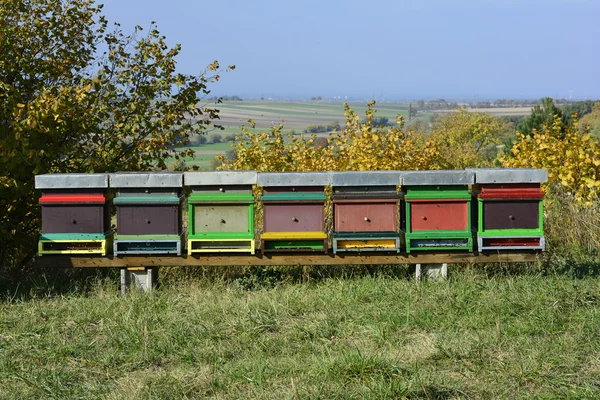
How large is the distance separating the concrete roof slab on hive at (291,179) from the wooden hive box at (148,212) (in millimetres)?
849

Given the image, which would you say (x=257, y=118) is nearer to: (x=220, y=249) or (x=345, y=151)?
(x=345, y=151)

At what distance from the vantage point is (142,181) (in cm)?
741

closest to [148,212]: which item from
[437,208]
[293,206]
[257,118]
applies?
[293,206]

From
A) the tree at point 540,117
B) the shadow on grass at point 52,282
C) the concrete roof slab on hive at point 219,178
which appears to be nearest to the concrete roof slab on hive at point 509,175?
the concrete roof slab on hive at point 219,178

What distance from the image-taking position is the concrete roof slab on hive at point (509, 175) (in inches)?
294

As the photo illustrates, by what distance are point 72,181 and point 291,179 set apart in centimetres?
219

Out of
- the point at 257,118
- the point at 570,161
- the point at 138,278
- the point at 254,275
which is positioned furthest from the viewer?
the point at 257,118

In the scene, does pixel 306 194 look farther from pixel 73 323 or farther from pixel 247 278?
pixel 73 323

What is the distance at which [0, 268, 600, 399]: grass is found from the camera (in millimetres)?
5043

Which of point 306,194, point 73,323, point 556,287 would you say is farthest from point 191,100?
point 556,287

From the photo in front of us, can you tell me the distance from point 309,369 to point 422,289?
243 centimetres

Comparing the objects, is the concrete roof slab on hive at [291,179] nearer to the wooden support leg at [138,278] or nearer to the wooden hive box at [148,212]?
the wooden hive box at [148,212]

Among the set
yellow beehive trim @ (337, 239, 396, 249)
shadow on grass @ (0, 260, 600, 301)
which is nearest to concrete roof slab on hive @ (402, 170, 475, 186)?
yellow beehive trim @ (337, 239, 396, 249)

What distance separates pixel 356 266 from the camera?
847 centimetres
